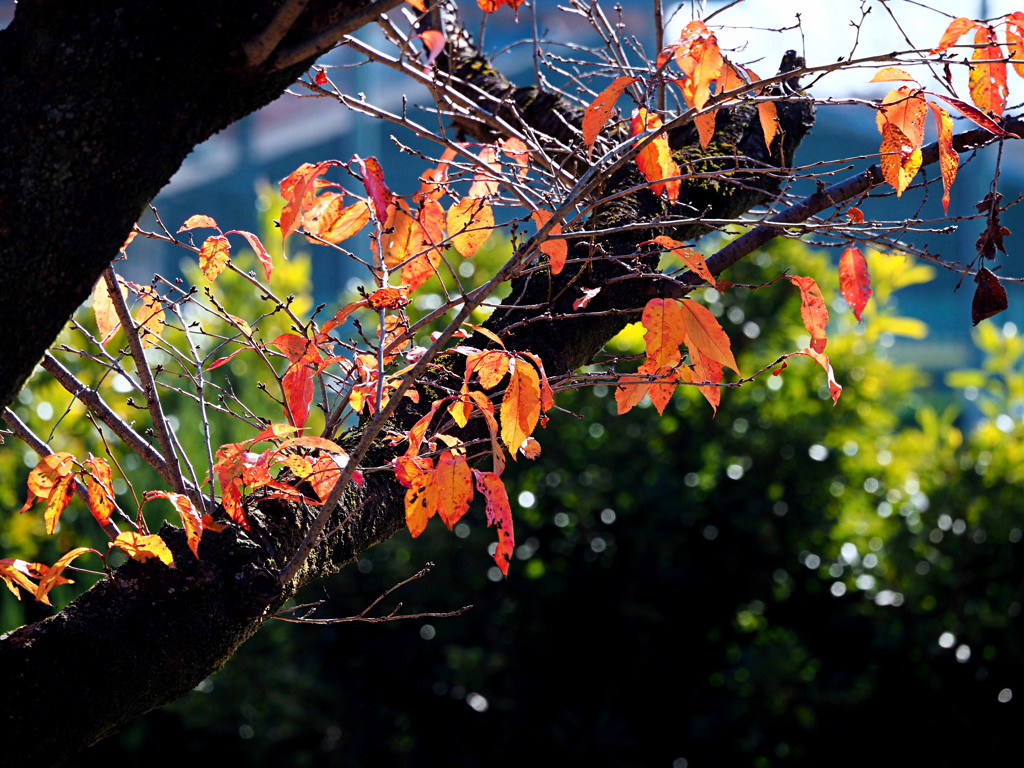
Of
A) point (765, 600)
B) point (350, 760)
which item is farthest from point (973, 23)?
point (350, 760)

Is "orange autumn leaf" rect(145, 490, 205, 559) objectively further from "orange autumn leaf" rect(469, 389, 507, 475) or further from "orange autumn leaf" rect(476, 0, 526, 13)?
"orange autumn leaf" rect(476, 0, 526, 13)

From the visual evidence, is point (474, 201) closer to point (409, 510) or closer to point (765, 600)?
point (409, 510)

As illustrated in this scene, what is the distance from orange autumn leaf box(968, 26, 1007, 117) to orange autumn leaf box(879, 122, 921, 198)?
0.16 meters

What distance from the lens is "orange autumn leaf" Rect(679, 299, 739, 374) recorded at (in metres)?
1.33

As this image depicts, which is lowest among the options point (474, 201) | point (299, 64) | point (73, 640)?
point (73, 640)

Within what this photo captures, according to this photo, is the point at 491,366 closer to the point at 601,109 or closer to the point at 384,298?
the point at 384,298

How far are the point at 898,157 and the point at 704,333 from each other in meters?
0.45

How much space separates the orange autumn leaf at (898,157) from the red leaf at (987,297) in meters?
0.18

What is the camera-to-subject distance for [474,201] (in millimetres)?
1713

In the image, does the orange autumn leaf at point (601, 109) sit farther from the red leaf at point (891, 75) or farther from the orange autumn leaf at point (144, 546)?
the orange autumn leaf at point (144, 546)

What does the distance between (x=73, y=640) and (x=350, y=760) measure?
2554 mm

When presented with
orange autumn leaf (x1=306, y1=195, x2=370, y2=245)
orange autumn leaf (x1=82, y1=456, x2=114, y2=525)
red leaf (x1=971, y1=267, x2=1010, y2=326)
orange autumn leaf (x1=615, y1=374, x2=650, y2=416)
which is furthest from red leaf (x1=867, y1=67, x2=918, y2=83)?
orange autumn leaf (x1=82, y1=456, x2=114, y2=525)

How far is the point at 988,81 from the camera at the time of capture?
1.52 metres

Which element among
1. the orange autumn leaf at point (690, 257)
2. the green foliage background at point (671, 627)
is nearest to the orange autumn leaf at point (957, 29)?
the orange autumn leaf at point (690, 257)
